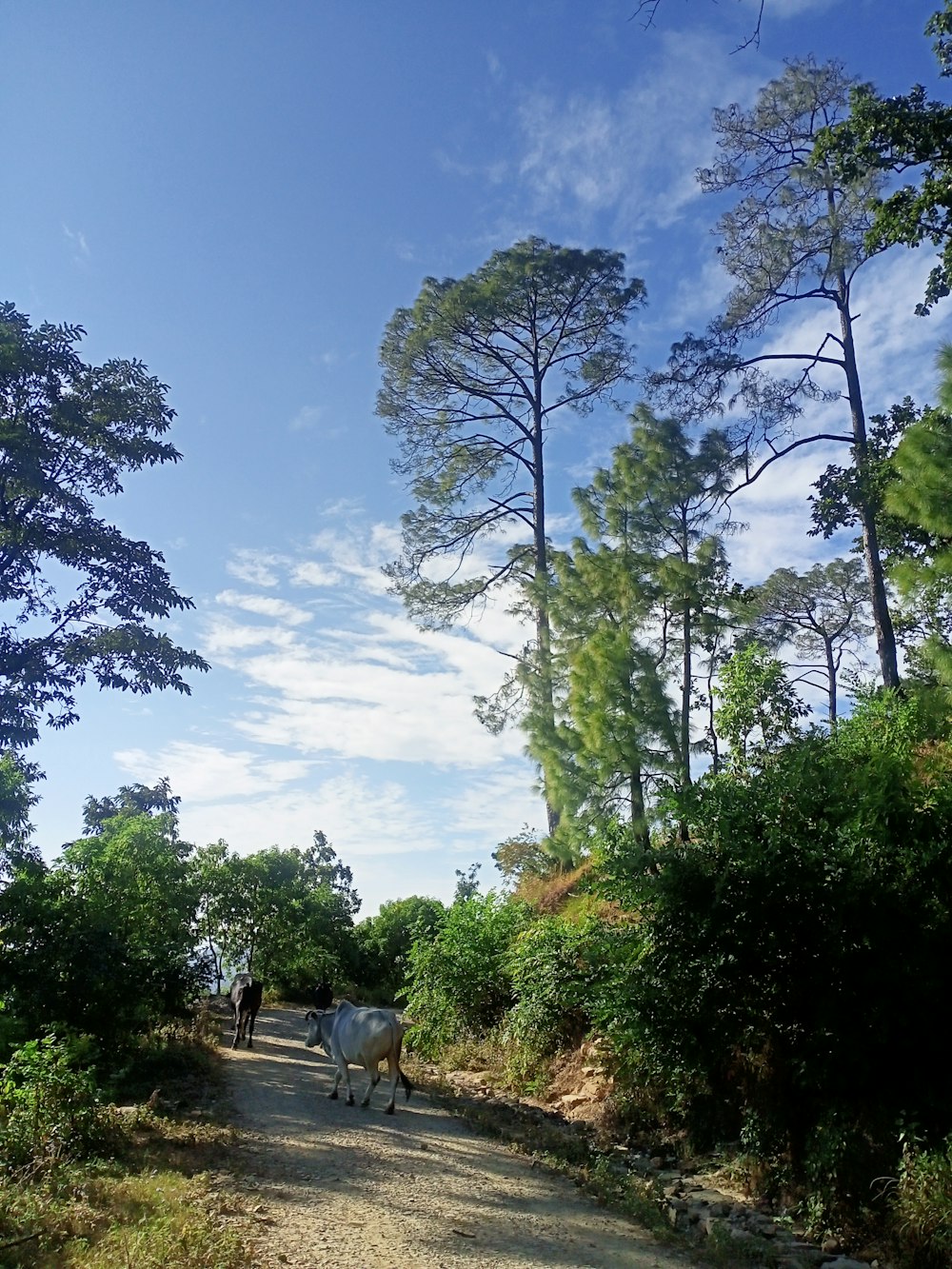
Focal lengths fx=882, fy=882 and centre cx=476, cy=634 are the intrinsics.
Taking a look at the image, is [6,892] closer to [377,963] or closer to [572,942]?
[572,942]

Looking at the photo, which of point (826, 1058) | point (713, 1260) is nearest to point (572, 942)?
point (826, 1058)

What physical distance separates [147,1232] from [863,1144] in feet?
16.0

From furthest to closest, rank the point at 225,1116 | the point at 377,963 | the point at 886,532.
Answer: the point at 377,963 < the point at 886,532 < the point at 225,1116

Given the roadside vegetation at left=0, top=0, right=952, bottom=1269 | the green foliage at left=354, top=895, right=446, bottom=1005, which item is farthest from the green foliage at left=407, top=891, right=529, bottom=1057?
the green foliage at left=354, top=895, right=446, bottom=1005

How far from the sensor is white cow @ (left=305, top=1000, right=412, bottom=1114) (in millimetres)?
9523

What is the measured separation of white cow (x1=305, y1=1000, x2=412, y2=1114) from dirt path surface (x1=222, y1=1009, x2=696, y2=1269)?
36 centimetres

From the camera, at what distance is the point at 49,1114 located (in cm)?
641

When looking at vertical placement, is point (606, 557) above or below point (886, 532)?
below

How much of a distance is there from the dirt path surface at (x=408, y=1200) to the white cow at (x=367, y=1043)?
356mm

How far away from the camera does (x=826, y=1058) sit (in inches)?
267

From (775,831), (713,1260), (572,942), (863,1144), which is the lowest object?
(713,1260)

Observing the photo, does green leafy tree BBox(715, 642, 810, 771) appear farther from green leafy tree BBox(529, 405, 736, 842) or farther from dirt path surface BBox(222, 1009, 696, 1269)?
dirt path surface BBox(222, 1009, 696, 1269)

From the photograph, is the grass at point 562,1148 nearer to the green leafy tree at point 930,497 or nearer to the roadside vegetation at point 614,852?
the roadside vegetation at point 614,852

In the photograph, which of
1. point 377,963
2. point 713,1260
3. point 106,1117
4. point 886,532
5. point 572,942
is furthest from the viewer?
point 377,963
